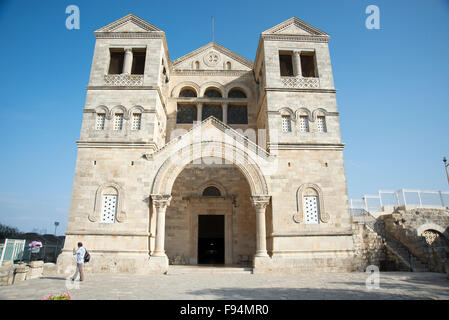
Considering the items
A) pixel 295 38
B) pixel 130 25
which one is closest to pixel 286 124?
pixel 295 38

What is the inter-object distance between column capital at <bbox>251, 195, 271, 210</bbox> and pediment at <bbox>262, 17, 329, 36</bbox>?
37.0 feet

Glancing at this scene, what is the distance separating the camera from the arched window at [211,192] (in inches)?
746

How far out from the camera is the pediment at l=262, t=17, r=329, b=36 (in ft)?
61.9

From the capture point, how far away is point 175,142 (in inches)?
623

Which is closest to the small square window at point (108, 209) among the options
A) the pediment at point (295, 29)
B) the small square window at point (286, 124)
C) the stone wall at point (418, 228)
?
the small square window at point (286, 124)

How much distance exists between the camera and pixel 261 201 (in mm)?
15070

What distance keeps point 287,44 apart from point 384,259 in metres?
14.4

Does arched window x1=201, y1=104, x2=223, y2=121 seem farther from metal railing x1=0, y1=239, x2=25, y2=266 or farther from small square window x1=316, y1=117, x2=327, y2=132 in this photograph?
metal railing x1=0, y1=239, x2=25, y2=266

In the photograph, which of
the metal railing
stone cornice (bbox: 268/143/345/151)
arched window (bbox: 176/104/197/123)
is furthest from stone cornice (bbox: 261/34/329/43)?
the metal railing

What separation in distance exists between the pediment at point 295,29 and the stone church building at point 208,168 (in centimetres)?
8
